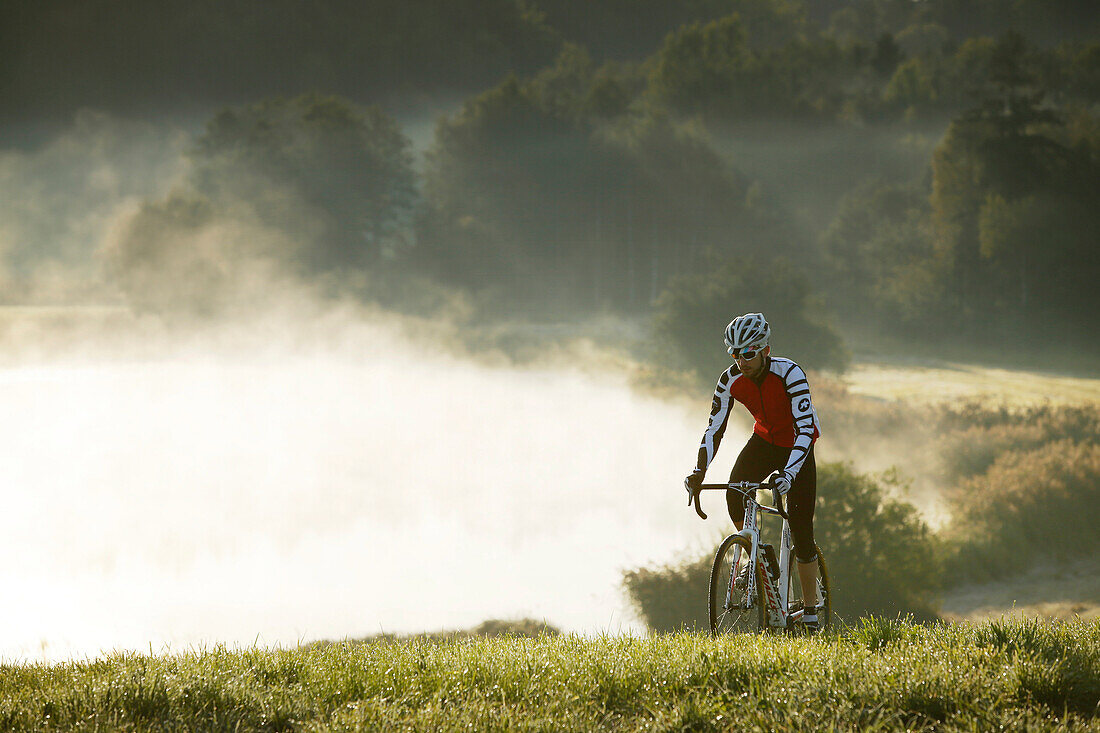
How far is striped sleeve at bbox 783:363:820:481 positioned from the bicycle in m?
0.35

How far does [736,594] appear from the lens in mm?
8844

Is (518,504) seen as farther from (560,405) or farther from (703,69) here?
(703,69)

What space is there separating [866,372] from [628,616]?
1558 inches

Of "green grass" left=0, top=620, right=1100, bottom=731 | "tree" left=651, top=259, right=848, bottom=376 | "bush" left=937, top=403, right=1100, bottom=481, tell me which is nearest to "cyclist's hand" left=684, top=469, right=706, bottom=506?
"green grass" left=0, top=620, right=1100, bottom=731

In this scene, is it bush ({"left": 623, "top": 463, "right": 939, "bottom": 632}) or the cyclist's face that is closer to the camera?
the cyclist's face

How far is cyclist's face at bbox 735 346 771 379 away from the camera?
28.6 ft

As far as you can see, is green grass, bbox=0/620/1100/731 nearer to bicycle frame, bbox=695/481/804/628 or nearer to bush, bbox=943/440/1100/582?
bicycle frame, bbox=695/481/804/628

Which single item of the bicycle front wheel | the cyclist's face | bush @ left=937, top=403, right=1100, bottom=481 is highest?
bush @ left=937, top=403, right=1100, bottom=481

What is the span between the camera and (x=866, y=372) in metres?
59.5

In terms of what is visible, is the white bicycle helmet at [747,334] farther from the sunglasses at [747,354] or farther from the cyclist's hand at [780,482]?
the cyclist's hand at [780,482]

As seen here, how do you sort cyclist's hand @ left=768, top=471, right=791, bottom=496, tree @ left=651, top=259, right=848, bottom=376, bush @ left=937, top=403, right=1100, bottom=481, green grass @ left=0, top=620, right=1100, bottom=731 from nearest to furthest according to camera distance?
1. green grass @ left=0, top=620, right=1100, bottom=731
2. cyclist's hand @ left=768, top=471, right=791, bottom=496
3. bush @ left=937, top=403, right=1100, bottom=481
4. tree @ left=651, top=259, right=848, bottom=376

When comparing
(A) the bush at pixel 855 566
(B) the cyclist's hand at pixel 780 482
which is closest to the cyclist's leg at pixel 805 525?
(B) the cyclist's hand at pixel 780 482

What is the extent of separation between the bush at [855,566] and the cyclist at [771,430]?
44.8ft

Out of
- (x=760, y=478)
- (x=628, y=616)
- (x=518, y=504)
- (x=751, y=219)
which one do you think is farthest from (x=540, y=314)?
Result: (x=760, y=478)
